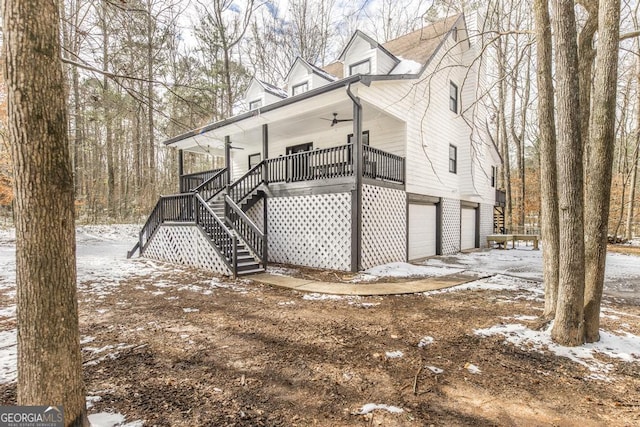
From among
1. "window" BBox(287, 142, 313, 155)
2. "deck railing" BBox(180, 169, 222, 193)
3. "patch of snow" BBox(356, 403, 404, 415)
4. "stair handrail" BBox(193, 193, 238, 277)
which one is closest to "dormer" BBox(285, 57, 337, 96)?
"window" BBox(287, 142, 313, 155)

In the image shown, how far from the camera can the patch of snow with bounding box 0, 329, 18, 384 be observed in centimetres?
279

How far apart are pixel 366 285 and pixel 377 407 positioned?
14.5ft

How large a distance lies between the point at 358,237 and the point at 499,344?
187 inches

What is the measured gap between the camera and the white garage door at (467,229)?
1417cm

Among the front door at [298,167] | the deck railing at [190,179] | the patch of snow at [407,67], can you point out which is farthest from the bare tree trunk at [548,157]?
the deck railing at [190,179]

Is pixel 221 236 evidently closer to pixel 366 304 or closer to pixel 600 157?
pixel 366 304

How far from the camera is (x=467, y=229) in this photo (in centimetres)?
1466

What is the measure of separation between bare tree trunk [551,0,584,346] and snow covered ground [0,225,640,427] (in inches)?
17.3

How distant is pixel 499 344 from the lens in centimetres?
360

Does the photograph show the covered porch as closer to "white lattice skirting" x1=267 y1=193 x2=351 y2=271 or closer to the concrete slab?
"white lattice skirting" x1=267 y1=193 x2=351 y2=271

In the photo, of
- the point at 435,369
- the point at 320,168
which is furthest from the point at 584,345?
the point at 320,168

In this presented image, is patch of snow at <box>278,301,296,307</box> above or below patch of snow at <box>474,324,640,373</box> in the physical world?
below

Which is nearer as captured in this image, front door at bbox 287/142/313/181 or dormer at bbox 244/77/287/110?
front door at bbox 287/142/313/181

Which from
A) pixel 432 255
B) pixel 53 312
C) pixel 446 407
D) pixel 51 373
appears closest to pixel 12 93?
pixel 53 312
